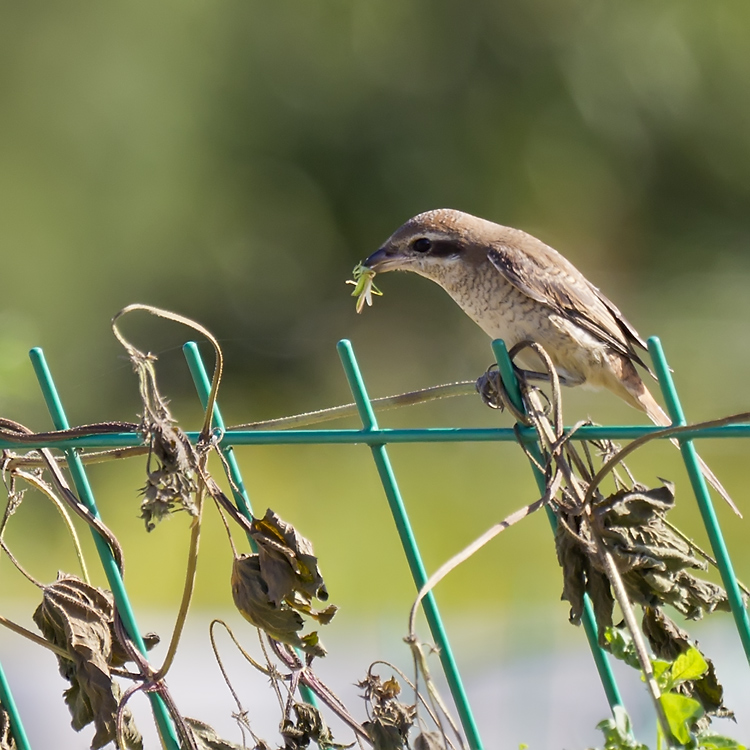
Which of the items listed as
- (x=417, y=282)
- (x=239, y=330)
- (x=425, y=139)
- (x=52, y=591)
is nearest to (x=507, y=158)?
(x=425, y=139)

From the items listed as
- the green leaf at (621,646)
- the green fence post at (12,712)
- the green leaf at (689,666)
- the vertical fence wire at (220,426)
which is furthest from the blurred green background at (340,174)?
the green leaf at (689,666)

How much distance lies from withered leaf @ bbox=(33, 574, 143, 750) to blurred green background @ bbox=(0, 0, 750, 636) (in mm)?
7676

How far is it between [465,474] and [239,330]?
5251 millimetres

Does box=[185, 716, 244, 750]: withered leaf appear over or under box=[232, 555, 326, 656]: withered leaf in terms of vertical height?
under

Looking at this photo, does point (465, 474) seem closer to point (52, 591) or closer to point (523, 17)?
point (52, 591)

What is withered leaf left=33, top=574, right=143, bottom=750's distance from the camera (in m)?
1.51

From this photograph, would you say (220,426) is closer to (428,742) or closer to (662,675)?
(428,742)

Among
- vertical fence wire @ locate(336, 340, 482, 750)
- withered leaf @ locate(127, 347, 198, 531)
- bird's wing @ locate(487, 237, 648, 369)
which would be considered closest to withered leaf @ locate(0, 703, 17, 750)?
withered leaf @ locate(127, 347, 198, 531)

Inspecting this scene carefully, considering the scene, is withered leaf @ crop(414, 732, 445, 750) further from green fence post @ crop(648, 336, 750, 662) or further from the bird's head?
the bird's head

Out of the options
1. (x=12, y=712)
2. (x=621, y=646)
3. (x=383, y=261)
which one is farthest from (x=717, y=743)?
(x=383, y=261)

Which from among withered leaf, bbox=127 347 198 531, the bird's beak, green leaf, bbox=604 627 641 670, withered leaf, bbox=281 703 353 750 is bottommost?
green leaf, bbox=604 627 641 670

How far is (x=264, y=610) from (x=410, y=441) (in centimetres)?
31

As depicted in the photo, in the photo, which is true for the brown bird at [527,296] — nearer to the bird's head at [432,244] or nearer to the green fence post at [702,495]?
the bird's head at [432,244]

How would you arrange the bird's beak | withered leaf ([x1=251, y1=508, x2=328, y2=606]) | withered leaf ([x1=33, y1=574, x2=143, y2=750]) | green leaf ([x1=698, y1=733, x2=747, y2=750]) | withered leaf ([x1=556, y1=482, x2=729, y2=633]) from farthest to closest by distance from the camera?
the bird's beak < withered leaf ([x1=33, y1=574, x2=143, y2=750]) < withered leaf ([x1=251, y1=508, x2=328, y2=606]) < withered leaf ([x1=556, y1=482, x2=729, y2=633]) < green leaf ([x1=698, y1=733, x2=747, y2=750])
